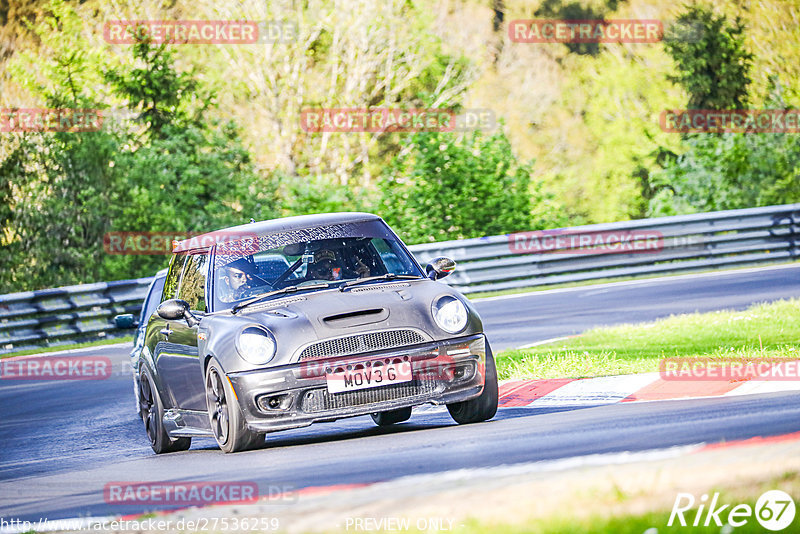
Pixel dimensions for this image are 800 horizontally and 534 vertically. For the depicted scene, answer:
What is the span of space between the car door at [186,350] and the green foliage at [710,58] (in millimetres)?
28927

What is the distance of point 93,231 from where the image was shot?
101ft

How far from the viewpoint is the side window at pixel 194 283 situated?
9.22m

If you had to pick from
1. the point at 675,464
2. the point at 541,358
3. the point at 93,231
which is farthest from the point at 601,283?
the point at 675,464

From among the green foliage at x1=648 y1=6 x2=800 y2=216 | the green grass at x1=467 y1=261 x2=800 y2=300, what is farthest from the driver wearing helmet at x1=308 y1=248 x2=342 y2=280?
the green foliage at x1=648 y1=6 x2=800 y2=216

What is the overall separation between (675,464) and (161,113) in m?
30.0

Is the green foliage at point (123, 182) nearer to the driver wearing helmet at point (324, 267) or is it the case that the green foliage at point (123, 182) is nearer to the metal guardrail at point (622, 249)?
the metal guardrail at point (622, 249)

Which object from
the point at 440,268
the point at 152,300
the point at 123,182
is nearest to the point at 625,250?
the point at 152,300

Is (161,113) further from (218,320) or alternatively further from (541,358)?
(218,320)

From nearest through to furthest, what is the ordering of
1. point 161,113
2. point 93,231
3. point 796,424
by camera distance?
point 796,424 < point 93,231 < point 161,113

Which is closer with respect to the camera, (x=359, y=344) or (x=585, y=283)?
(x=359, y=344)

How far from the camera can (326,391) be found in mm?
7949

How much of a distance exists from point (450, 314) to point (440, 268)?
102 centimetres

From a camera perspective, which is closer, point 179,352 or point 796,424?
point 796,424

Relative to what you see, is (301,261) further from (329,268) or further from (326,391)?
(326,391)
